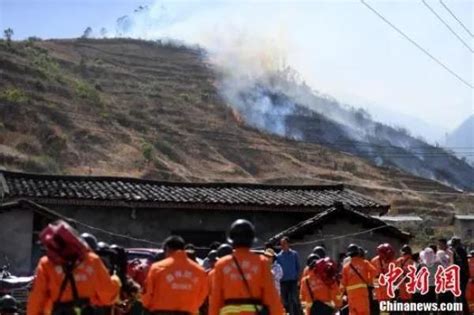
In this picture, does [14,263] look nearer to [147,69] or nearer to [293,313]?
[293,313]

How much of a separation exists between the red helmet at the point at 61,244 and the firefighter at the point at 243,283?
6.19 ft

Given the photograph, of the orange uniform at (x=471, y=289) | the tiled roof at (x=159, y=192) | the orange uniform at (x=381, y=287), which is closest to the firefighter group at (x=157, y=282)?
the orange uniform at (x=381, y=287)

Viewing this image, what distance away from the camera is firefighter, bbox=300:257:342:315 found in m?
15.7

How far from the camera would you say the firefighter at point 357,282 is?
1567 centimetres

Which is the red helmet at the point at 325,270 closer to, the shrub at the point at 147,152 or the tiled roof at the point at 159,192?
the tiled roof at the point at 159,192

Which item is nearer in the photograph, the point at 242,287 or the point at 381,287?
the point at 242,287

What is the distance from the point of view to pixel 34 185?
2523 centimetres

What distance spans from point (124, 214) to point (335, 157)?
81898 millimetres

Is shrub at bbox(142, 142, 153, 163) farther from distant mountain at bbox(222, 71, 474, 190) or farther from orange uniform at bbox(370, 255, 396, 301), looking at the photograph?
orange uniform at bbox(370, 255, 396, 301)

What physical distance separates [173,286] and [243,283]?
0.91m

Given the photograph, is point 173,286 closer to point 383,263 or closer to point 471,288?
point 383,263

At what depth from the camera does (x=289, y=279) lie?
19.6 m

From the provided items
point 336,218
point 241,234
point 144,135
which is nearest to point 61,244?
point 241,234

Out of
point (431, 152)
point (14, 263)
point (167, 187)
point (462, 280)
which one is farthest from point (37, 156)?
point (431, 152)
